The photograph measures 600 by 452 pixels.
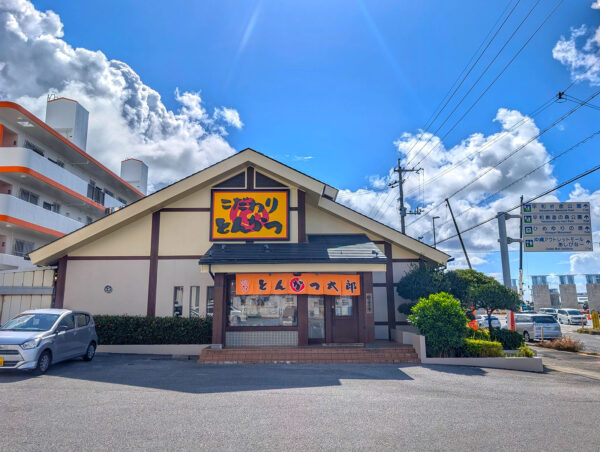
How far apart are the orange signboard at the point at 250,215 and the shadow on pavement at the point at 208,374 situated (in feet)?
16.3

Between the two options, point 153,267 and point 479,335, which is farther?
point 153,267

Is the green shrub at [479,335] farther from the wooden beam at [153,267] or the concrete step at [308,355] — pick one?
the wooden beam at [153,267]

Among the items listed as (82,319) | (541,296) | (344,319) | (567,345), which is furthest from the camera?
(541,296)

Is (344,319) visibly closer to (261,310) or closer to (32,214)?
(261,310)

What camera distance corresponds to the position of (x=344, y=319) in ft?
49.0

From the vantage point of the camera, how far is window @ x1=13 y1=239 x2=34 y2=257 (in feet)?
76.0

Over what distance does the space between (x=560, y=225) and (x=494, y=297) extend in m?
Result: 10.8

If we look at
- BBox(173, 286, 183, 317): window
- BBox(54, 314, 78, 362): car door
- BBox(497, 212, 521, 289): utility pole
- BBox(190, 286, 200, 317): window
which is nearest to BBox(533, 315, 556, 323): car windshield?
BBox(497, 212, 521, 289): utility pole

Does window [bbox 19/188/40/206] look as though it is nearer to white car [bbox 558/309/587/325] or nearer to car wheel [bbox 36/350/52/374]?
car wheel [bbox 36/350/52/374]

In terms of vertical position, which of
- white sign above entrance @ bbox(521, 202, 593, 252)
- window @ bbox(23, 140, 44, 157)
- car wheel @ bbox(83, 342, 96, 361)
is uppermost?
window @ bbox(23, 140, 44, 157)

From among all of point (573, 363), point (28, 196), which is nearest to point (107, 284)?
point (28, 196)

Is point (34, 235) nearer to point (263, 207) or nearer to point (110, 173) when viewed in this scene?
point (110, 173)

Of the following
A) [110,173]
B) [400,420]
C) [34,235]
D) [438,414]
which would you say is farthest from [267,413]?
[110,173]

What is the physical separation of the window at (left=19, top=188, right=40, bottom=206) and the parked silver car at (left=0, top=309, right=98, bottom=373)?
15.3 meters
